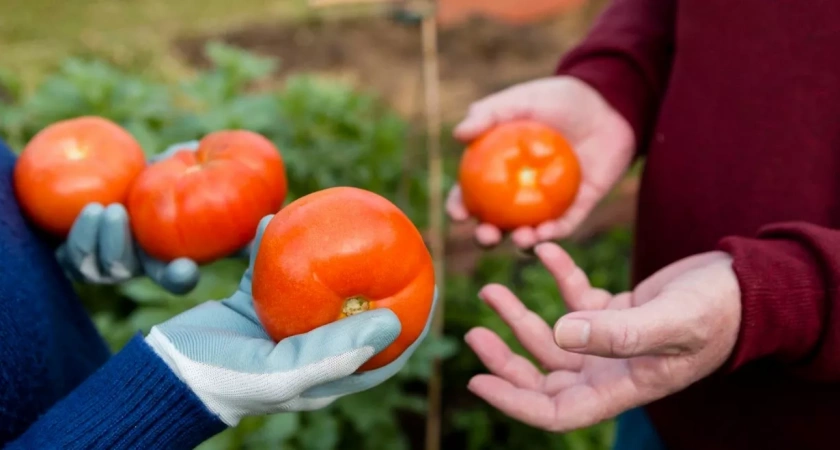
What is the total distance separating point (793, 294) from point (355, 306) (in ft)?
1.98

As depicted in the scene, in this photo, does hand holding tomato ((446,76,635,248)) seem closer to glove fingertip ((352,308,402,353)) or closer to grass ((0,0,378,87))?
glove fingertip ((352,308,402,353))

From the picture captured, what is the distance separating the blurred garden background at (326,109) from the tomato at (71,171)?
1.63 ft

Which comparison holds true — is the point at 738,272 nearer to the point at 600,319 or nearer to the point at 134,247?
the point at 600,319

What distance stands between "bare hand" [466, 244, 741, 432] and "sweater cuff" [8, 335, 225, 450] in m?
0.48

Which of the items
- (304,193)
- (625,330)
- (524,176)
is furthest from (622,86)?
(304,193)

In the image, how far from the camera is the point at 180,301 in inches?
70.1

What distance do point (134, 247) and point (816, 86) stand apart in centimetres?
119

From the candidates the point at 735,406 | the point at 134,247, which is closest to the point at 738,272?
the point at 735,406

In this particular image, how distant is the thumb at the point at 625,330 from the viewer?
91 cm

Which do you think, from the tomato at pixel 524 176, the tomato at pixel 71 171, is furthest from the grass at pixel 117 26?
the tomato at pixel 524 176

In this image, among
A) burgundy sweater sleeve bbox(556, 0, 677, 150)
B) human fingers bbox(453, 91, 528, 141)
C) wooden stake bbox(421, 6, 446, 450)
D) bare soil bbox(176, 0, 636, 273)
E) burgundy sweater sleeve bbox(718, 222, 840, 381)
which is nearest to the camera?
burgundy sweater sleeve bbox(718, 222, 840, 381)

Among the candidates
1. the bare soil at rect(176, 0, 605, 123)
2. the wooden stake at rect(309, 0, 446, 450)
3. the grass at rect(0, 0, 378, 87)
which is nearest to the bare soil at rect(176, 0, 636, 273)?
the bare soil at rect(176, 0, 605, 123)

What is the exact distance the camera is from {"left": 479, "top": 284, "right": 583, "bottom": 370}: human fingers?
1216mm

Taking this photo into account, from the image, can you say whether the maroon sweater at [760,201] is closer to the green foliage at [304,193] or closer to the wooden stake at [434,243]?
the green foliage at [304,193]
